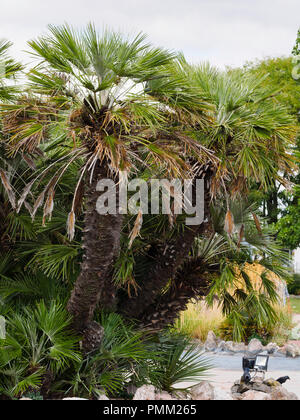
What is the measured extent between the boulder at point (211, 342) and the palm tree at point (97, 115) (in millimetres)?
6892

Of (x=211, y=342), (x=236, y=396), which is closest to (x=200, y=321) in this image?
(x=211, y=342)

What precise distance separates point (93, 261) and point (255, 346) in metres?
7.44

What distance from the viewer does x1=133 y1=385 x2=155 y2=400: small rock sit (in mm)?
6766

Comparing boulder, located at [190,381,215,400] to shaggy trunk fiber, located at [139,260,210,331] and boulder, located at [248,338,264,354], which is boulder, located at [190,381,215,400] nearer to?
shaggy trunk fiber, located at [139,260,210,331]

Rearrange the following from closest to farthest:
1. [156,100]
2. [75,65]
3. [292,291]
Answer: [75,65] → [156,100] → [292,291]

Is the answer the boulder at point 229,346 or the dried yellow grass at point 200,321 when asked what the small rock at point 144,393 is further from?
the dried yellow grass at point 200,321

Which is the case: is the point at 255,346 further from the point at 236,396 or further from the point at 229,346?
the point at 236,396

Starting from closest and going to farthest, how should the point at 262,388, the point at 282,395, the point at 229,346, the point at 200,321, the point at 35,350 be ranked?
the point at 35,350, the point at 282,395, the point at 262,388, the point at 229,346, the point at 200,321

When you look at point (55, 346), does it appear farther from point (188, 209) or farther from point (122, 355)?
point (188, 209)

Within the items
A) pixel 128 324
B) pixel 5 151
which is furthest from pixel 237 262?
pixel 5 151

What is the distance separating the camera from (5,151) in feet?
24.0

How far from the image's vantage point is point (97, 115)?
5.99 m

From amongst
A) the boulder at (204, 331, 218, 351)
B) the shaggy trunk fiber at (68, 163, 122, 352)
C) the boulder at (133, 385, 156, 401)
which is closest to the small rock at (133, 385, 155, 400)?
the boulder at (133, 385, 156, 401)

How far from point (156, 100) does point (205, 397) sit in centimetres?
392
